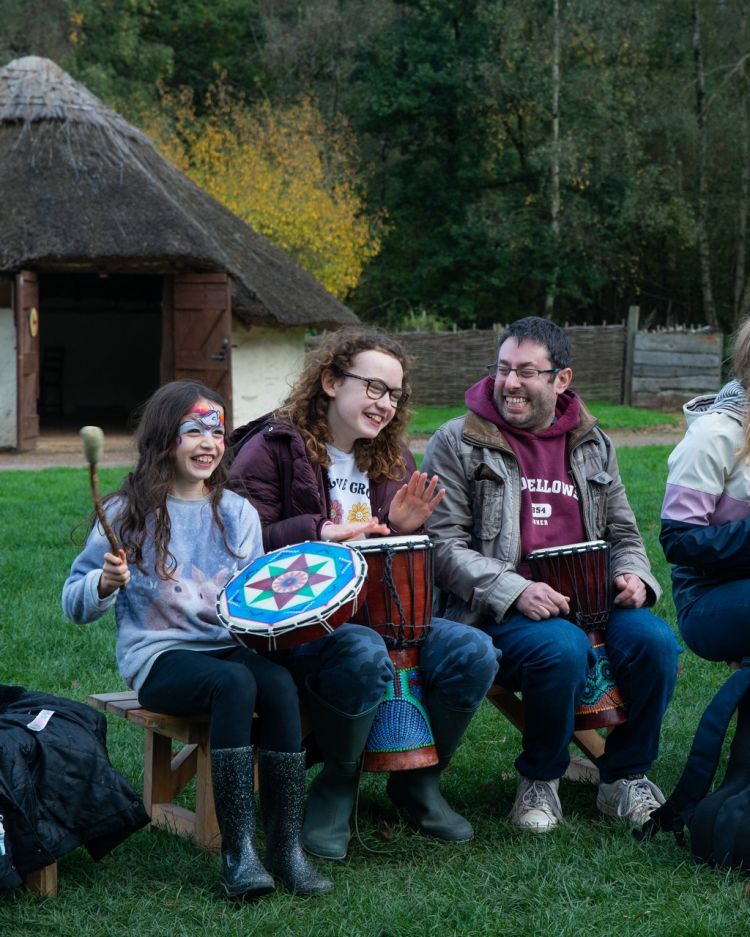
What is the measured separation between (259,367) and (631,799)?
14.7m

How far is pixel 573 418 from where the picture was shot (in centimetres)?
421

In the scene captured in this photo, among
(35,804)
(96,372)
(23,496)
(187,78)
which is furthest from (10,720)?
(187,78)

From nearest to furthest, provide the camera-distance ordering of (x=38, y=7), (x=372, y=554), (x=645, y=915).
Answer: (x=645, y=915)
(x=372, y=554)
(x=38, y=7)

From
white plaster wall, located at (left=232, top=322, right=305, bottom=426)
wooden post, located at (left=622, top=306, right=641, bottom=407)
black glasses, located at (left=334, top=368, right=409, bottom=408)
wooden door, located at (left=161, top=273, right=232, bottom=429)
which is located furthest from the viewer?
wooden post, located at (left=622, top=306, right=641, bottom=407)

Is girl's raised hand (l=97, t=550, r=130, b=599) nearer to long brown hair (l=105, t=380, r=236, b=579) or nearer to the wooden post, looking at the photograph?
long brown hair (l=105, t=380, r=236, b=579)

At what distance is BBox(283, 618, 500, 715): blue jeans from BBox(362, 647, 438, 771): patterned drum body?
0.24 feet

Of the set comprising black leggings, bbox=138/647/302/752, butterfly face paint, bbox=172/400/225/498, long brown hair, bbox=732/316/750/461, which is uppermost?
long brown hair, bbox=732/316/750/461

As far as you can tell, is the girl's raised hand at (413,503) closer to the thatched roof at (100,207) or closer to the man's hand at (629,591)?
the man's hand at (629,591)

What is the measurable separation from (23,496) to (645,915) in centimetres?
834

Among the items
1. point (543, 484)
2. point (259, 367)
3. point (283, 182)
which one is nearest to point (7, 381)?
point (259, 367)

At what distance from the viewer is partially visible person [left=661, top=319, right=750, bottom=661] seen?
3.87 m

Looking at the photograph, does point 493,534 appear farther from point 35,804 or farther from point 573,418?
point 35,804

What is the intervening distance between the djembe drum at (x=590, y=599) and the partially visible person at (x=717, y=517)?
234mm

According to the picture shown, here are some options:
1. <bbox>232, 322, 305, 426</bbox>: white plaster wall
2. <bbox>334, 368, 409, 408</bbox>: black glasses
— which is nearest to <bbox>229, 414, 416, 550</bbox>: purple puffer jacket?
<bbox>334, 368, 409, 408</bbox>: black glasses
